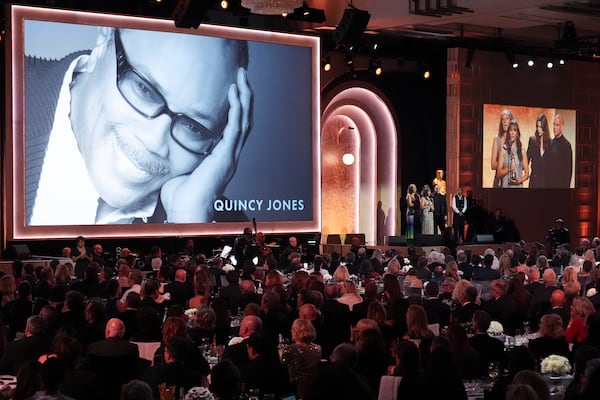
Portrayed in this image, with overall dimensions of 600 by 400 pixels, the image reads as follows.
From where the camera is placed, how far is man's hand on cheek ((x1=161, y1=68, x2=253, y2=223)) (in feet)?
66.4

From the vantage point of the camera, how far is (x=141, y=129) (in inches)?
775

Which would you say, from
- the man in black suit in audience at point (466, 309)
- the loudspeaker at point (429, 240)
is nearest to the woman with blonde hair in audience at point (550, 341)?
the man in black suit in audience at point (466, 309)

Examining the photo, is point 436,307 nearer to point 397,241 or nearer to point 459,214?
point 397,241

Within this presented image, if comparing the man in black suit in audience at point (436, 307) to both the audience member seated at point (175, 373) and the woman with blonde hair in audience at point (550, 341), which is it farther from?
the audience member seated at point (175, 373)

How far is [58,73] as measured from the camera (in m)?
18.8

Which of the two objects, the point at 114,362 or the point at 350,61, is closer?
the point at 114,362

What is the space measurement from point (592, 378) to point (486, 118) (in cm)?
2106

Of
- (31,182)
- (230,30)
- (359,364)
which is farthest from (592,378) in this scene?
(230,30)

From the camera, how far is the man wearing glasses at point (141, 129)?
18922 millimetres

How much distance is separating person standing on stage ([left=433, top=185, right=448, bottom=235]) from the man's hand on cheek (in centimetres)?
482

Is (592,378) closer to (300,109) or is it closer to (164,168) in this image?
(164,168)

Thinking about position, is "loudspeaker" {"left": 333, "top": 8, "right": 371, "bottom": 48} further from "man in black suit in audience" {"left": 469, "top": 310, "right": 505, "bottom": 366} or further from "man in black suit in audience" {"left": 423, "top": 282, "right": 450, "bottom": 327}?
"man in black suit in audience" {"left": 469, "top": 310, "right": 505, "bottom": 366}

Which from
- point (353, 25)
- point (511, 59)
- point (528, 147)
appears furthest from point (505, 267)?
point (528, 147)

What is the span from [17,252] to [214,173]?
469 centimetres
